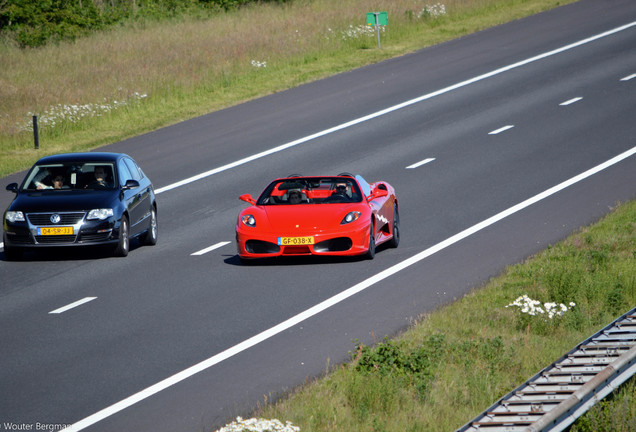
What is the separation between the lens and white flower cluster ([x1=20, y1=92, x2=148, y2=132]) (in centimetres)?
3278

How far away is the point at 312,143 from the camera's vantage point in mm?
29750

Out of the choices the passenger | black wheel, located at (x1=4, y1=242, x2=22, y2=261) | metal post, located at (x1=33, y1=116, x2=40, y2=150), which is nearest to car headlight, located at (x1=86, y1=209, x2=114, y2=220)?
black wheel, located at (x1=4, y1=242, x2=22, y2=261)

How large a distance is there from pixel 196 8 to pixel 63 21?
22.7 feet

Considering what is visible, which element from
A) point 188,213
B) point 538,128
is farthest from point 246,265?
point 538,128

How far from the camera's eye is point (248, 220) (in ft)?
55.0

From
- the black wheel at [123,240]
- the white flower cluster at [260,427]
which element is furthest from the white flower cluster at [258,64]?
the white flower cluster at [260,427]

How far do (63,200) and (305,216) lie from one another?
4.33 m

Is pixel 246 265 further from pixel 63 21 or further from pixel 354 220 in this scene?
pixel 63 21

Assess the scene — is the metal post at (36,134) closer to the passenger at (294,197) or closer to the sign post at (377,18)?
the sign post at (377,18)

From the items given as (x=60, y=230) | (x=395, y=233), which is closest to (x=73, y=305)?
(x=60, y=230)

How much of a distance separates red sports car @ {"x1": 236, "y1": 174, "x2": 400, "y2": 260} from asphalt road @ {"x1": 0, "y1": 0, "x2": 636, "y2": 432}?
1.12 ft

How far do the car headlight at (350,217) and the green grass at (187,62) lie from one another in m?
14.5

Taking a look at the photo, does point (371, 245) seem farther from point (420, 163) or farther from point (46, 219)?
point (420, 163)

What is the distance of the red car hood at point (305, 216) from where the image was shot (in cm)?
1628
